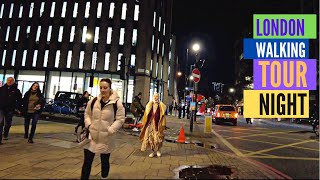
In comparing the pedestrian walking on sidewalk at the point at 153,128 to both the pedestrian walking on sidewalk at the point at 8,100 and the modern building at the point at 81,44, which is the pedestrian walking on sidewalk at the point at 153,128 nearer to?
the pedestrian walking on sidewalk at the point at 8,100

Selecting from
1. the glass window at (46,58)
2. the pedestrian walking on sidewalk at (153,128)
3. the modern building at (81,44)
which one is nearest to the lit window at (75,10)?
the modern building at (81,44)

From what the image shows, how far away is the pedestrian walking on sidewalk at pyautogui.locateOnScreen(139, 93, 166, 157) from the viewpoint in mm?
6586

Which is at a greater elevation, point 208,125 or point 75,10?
point 75,10

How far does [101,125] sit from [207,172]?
2.70 metres

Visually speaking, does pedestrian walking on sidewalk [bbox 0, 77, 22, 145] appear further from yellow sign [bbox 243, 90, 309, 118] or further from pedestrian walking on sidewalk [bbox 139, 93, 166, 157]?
yellow sign [bbox 243, 90, 309, 118]

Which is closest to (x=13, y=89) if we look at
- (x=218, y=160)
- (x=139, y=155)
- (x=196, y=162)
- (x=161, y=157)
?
(x=139, y=155)

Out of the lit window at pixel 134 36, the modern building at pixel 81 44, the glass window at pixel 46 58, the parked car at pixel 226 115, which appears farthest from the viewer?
the glass window at pixel 46 58

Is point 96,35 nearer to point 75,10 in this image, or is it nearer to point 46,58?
point 75,10

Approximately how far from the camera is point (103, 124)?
3943mm

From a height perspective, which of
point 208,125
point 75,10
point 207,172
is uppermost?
point 75,10

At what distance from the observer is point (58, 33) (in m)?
34.5

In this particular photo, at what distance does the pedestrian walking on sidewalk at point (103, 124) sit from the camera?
12.8 ft

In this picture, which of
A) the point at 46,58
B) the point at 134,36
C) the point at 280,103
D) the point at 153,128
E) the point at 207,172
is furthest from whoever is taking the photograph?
the point at 46,58

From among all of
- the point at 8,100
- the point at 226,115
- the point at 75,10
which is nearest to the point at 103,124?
the point at 8,100
